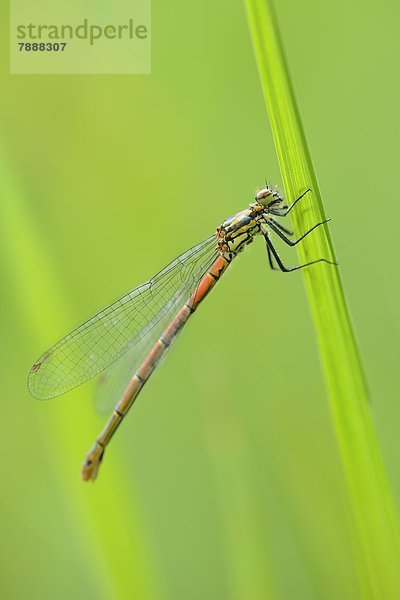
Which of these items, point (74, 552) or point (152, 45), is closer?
point (74, 552)

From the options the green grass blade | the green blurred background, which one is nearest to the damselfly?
the green blurred background

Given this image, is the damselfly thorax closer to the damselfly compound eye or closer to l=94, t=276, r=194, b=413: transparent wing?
the damselfly compound eye

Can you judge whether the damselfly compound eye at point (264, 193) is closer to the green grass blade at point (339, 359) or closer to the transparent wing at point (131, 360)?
the transparent wing at point (131, 360)

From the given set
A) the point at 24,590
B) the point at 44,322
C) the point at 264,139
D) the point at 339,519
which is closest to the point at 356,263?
the point at 264,139

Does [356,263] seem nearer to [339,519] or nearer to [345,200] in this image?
[345,200]

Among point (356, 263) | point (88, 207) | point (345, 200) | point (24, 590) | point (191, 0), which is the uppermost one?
point (191, 0)

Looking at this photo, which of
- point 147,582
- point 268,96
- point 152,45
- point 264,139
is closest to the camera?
point 268,96
